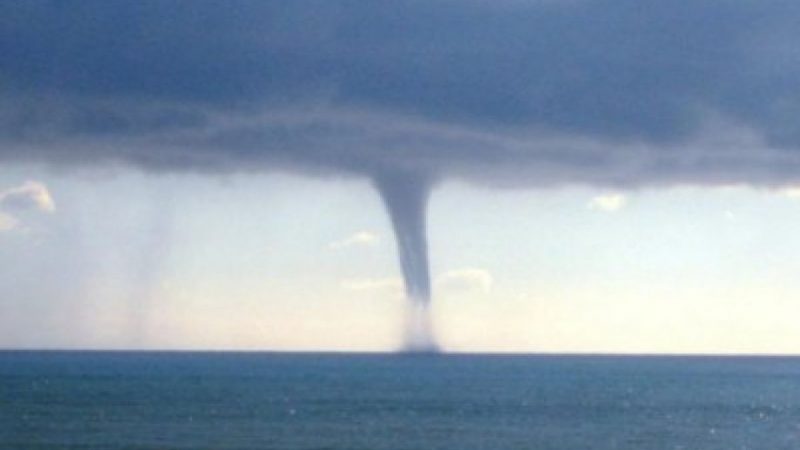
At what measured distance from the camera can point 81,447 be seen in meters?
97.5

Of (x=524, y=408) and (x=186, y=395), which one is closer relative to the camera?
(x=524, y=408)

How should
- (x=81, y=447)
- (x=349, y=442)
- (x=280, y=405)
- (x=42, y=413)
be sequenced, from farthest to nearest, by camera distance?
(x=280, y=405), (x=42, y=413), (x=349, y=442), (x=81, y=447)

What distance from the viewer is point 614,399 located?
602ft

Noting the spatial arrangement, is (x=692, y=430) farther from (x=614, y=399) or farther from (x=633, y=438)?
(x=614, y=399)

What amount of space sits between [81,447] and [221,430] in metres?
19.3

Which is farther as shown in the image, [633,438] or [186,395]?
[186,395]

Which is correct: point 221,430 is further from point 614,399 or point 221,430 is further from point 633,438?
point 614,399

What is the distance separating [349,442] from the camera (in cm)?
10506

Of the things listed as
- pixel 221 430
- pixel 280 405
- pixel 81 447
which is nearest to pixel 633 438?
pixel 221 430

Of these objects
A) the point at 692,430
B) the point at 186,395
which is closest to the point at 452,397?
the point at 186,395

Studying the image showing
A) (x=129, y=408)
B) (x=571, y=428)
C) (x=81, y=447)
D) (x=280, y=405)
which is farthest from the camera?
(x=280, y=405)

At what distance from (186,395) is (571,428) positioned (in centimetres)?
6476

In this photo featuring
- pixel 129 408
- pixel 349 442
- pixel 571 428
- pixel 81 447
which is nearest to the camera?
pixel 81 447

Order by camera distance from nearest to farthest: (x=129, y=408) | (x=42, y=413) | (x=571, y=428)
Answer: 1. (x=571, y=428)
2. (x=42, y=413)
3. (x=129, y=408)
